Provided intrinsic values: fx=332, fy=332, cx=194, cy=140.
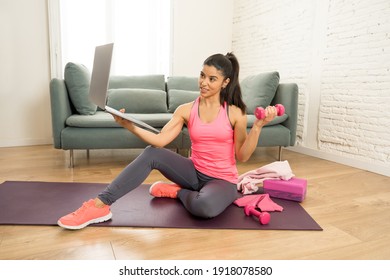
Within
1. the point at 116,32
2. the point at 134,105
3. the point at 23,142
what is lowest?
the point at 23,142

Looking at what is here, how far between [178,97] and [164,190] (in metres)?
1.68

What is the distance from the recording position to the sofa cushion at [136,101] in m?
3.27

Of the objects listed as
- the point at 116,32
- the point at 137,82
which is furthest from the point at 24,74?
the point at 137,82

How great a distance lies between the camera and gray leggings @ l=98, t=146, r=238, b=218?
1574 mm

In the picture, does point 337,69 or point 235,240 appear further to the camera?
point 337,69

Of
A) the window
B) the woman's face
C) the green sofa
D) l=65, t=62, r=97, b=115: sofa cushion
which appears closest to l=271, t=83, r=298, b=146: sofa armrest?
the green sofa

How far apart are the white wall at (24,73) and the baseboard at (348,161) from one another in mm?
2948

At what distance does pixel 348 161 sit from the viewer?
119 inches

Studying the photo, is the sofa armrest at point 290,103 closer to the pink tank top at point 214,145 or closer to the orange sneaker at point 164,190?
the pink tank top at point 214,145

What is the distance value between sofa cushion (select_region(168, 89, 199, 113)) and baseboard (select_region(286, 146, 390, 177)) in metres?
1.30

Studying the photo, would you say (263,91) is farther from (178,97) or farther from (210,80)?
(210,80)

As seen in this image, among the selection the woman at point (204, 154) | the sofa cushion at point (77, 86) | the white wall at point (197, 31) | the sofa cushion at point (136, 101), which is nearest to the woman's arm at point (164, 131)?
the woman at point (204, 154)
